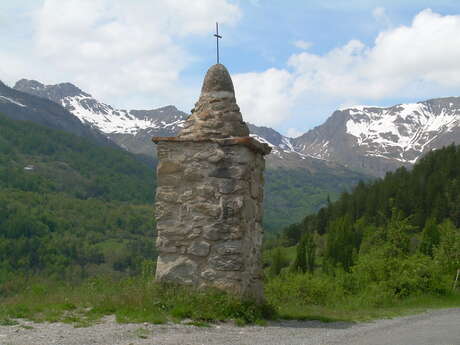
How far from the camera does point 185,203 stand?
32.9 ft

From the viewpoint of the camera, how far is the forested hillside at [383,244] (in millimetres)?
19125

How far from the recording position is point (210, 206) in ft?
32.4

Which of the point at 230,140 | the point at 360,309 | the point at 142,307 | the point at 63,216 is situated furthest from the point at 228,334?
the point at 63,216

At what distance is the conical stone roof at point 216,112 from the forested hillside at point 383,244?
18.7ft

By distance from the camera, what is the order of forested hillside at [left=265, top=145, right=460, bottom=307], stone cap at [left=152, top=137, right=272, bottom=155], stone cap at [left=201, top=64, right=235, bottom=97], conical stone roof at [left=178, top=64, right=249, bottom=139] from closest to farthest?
stone cap at [left=152, top=137, right=272, bottom=155], conical stone roof at [left=178, top=64, right=249, bottom=139], stone cap at [left=201, top=64, right=235, bottom=97], forested hillside at [left=265, top=145, right=460, bottom=307]

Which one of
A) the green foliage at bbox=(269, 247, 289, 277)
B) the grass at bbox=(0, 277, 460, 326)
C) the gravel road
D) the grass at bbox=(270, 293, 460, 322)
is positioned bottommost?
the green foliage at bbox=(269, 247, 289, 277)

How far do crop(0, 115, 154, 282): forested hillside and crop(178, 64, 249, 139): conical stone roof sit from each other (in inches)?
2654

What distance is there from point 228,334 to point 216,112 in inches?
163

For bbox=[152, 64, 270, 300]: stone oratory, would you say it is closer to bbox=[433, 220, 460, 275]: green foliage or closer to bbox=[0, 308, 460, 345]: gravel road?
bbox=[0, 308, 460, 345]: gravel road

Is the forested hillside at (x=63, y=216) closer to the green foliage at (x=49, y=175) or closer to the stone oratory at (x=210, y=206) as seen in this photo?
the green foliage at (x=49, y=175)

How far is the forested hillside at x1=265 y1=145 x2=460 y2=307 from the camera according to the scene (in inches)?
753

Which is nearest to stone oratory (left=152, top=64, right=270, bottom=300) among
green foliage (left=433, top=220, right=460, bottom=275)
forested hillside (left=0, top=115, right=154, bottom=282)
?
green foliage (left=433, top=220, right=460, bottom=275)

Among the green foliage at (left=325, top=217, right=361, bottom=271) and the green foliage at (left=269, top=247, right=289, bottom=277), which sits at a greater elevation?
the green foliage at (left=325, top=217, right=361, bottom=271)

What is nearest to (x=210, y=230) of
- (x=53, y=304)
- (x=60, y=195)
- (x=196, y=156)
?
(x=196, y=156)
